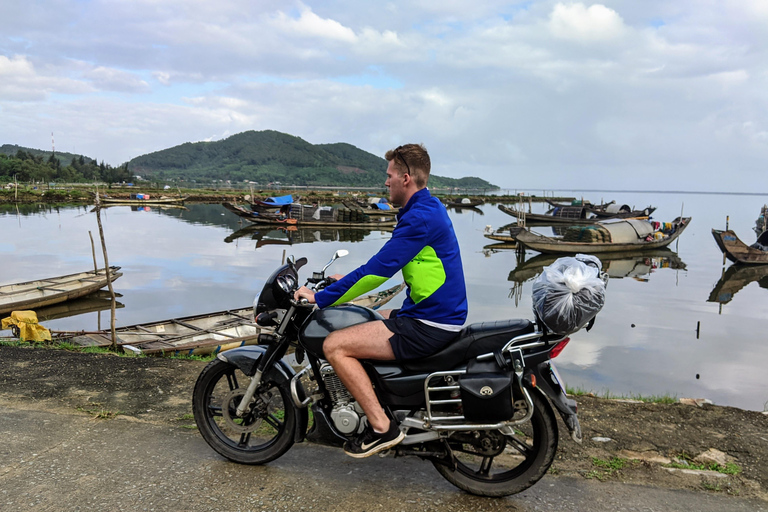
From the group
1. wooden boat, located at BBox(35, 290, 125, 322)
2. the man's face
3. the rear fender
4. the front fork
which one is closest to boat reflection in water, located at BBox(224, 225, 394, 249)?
wooden boat, located at BBox(35, 290, 125, 322)

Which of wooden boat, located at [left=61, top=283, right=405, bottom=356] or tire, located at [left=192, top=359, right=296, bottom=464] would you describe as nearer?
tire, located at [left=192, top=359, right=296, bottom=464]

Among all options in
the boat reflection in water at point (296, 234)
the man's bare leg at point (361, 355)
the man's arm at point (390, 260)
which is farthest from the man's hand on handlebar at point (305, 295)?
the boat reflection in water at point (296, 234)

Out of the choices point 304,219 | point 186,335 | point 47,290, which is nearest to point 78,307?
point 47,290

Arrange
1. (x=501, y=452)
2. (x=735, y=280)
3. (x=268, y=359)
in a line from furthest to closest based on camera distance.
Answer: (x=735, y=280)
(x=268, y=359)
(x=501, y=452)

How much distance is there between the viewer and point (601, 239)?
3188cm

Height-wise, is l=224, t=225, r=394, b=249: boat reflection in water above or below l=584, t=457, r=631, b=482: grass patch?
below

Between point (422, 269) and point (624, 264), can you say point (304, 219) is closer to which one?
point (624, 264)

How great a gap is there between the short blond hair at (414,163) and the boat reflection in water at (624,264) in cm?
1874

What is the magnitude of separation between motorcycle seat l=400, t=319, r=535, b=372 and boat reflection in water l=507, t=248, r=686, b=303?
18.7 metres

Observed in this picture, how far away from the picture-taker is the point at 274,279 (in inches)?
131

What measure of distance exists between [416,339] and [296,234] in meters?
41.8

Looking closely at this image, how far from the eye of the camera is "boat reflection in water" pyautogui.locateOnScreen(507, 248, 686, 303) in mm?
25328

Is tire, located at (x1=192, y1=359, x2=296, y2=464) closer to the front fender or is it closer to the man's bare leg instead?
the front fender

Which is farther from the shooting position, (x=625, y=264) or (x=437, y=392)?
(x=625, y=264)
